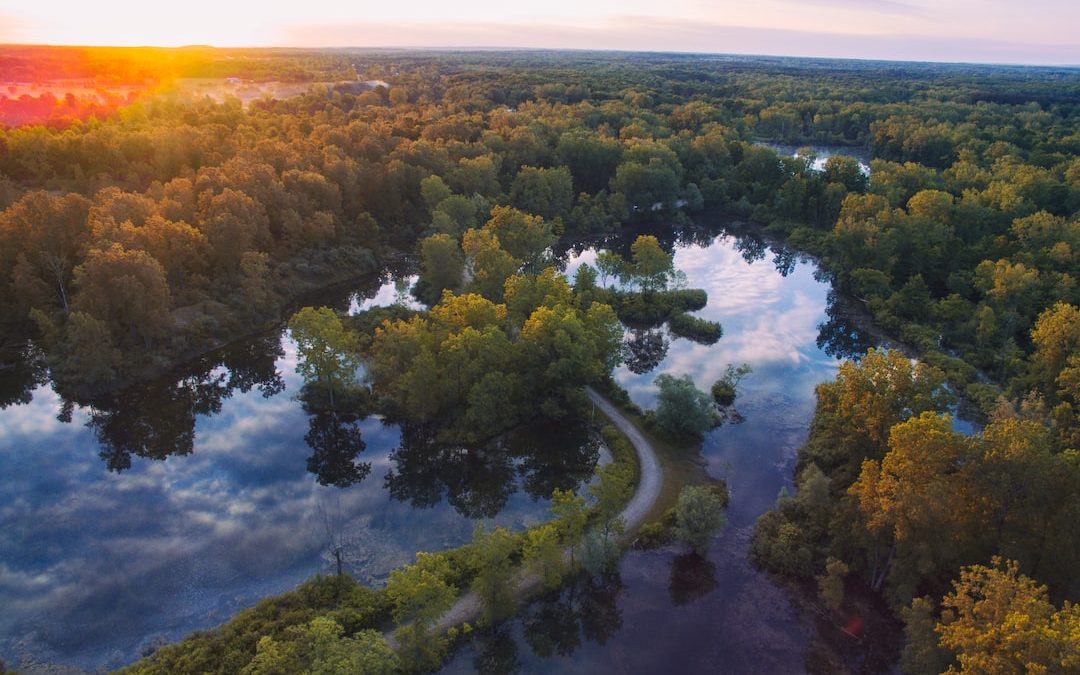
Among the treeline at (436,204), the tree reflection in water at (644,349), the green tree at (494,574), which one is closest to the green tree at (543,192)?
the treeline at (436,204)

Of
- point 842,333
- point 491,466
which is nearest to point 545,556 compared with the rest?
point 491,466

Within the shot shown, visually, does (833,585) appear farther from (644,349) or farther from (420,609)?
(644,349)

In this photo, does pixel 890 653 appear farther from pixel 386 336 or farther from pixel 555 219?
pixel 555 219

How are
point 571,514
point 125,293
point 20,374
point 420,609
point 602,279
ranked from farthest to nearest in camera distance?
point 602,279, point 20,374, point 125,293, point 571,514, point 420,609

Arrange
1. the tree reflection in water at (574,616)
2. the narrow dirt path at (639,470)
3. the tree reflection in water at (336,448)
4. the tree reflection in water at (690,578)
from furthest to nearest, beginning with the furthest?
the tree reflection in water at (336,448)
the narrow dirt path at (639,470)
the tree reflection in water at (690,578)
the tree reflection in water at (574,616)

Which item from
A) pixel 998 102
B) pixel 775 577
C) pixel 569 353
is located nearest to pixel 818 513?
pixel 775 577

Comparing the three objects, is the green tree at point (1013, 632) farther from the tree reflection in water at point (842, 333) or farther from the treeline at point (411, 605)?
the tree reflection in water at point (842, 333)
